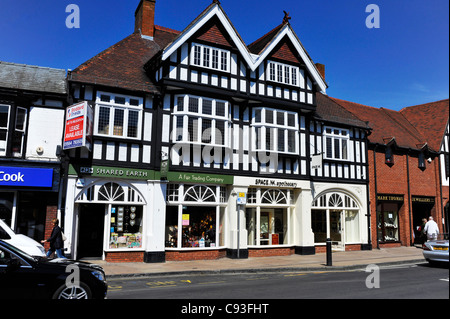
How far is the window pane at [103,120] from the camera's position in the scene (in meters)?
16.0

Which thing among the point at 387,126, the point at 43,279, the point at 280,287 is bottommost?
the point at 280,287

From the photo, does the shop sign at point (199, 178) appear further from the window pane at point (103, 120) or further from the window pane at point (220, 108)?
the window pane at point (103, 120)

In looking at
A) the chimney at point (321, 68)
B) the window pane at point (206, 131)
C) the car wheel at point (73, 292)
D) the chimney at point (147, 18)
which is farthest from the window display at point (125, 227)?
the chimney at point (321, 68)

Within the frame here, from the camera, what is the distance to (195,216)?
57.7ft

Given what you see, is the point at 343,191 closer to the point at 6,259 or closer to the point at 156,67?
the point at 156,67

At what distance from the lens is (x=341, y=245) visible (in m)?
21.7

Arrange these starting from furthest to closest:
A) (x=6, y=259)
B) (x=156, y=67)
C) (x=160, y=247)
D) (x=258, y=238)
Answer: (x=258, y=238) < (x=156, y=67) < (x=160, y=247) < (x=6, y=259)

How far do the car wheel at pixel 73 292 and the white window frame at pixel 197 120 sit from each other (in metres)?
10.2

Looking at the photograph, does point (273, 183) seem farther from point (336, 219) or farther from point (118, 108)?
point (118, 108)

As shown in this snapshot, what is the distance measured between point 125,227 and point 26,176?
14.7 feet

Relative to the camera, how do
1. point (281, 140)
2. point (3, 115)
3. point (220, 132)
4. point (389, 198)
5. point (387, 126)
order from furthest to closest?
point (387, 126)
point (389, 198)
point (281, 140)
point (220, 132)
point (3, 115)

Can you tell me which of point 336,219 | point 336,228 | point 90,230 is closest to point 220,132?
point 90,230

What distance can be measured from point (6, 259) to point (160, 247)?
9619mm
